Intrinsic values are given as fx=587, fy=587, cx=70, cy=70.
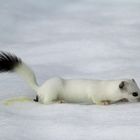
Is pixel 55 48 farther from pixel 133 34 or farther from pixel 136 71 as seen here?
pixel 136 71

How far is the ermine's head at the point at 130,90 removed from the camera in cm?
318

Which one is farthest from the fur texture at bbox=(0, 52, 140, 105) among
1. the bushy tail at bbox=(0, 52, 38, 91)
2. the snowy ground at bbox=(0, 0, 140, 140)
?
the snowy ground at bbox=(0, 0, 140, 140)

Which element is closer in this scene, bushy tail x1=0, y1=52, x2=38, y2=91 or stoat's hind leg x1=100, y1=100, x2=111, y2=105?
stoat's hind leg x1=100, y1=100, x2=111, y2=105

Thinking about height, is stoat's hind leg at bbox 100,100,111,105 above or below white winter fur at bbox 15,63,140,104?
below

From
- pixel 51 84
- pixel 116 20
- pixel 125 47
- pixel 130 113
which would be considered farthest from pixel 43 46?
pixel 130 113

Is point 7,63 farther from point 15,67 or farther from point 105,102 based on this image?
point 105,102

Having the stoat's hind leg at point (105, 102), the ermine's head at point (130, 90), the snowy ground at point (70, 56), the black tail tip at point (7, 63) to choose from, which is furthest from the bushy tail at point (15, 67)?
the ermine's head at point (130, 90)

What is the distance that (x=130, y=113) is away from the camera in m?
2.88

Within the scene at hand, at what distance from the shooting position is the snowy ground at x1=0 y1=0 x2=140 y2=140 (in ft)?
8.42

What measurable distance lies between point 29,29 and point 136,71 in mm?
2580

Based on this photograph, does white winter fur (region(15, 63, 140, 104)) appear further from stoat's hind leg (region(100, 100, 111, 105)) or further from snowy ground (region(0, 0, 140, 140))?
snowy ground (region(0, 0, 140, 140))

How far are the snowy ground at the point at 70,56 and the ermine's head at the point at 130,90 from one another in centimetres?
6

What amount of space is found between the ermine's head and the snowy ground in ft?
0.20

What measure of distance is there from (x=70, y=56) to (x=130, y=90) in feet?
6.01
